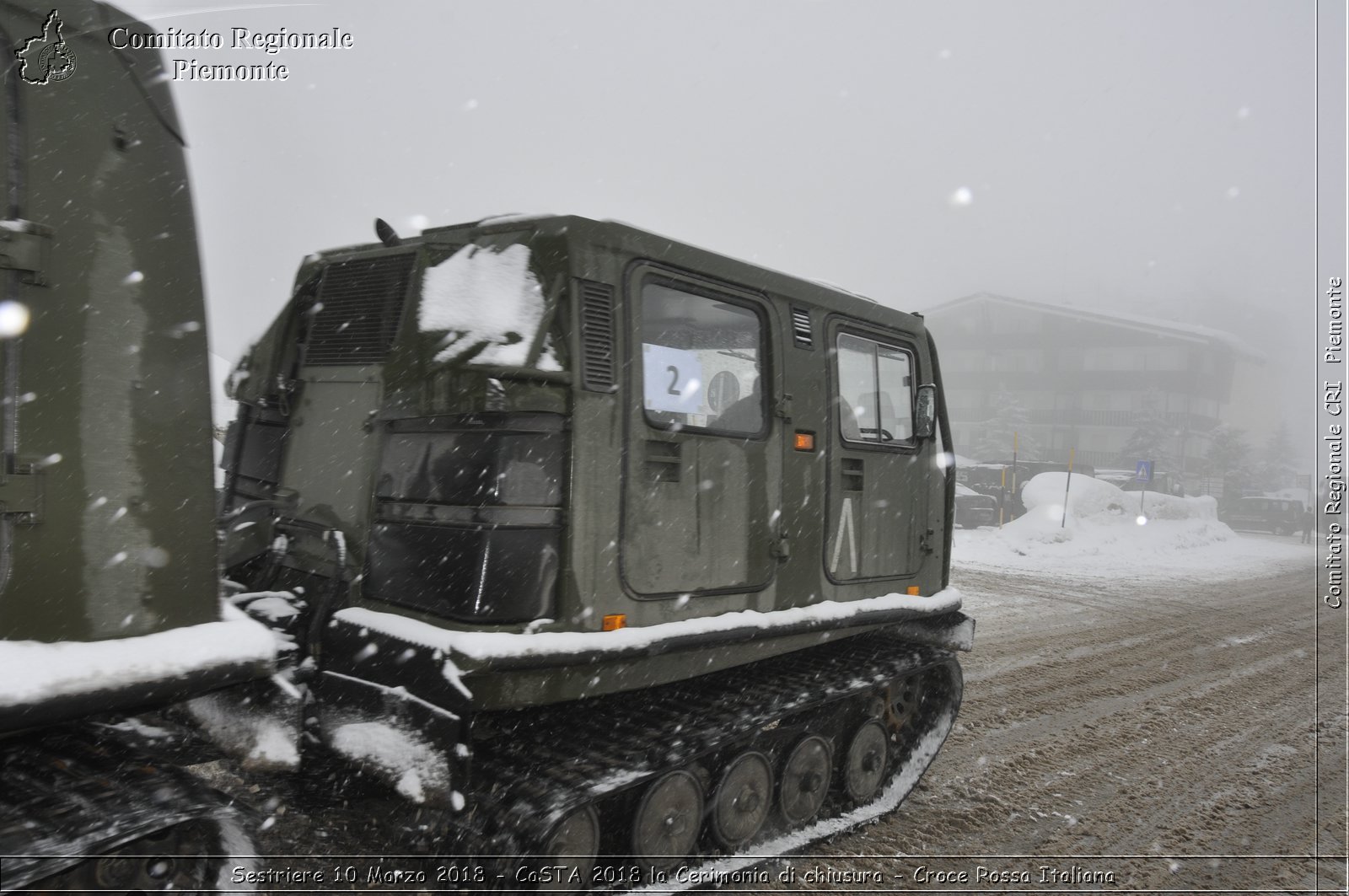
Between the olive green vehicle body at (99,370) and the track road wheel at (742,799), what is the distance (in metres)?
2.24

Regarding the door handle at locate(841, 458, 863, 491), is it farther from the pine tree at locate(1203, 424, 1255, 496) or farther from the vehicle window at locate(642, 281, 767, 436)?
the pine tree at locate(1203, 424, 1255, 496)

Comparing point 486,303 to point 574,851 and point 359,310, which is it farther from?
point 574,851

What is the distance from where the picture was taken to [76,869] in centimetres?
218

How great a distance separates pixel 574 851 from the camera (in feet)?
11.2

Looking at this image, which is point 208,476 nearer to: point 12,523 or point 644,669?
point 12,523

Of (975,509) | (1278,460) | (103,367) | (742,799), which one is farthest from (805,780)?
(1278,460)

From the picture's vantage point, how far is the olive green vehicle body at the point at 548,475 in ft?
10.7

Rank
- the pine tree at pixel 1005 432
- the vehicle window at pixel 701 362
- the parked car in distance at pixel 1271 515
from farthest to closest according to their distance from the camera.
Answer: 1. the pine tree at pixel 1005 432
2. the parked car in distance at pixel 1271 515
3. the vehicle window at pixel 701 362

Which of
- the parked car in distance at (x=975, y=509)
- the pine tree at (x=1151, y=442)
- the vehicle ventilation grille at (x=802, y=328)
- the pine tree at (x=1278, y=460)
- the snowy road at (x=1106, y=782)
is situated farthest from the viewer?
the pine tree at (x=1278, y=460)

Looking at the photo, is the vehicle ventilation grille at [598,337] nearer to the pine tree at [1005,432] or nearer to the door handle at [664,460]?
the door handle at [664,460]

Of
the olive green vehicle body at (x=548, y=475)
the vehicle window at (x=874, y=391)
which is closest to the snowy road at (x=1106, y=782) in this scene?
the olive green vehicle body at (x=548, y=475)

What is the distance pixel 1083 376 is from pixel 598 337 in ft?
186

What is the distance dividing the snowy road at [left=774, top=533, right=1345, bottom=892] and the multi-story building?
138 feet
